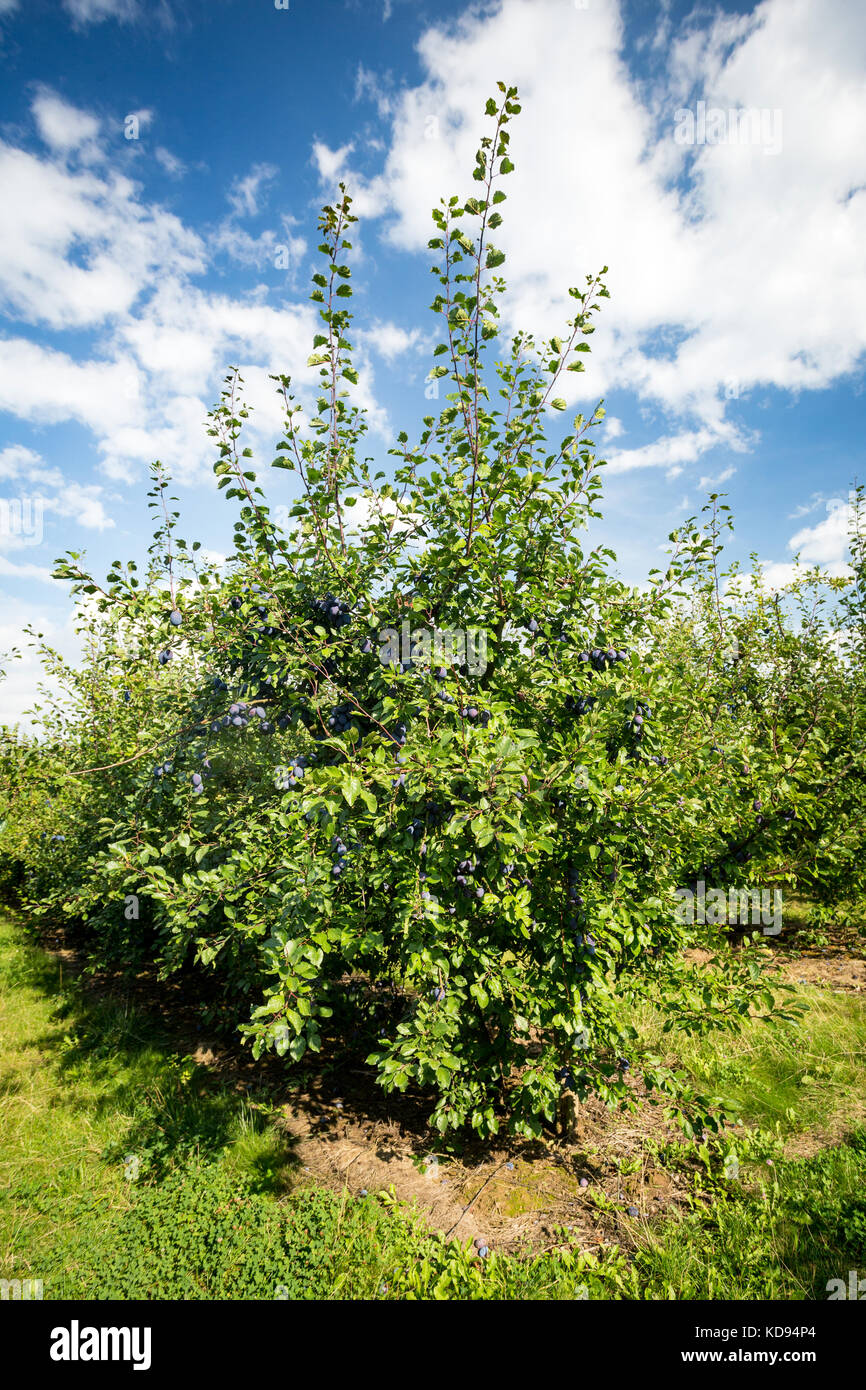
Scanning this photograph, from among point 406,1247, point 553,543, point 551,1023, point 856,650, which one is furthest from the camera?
point 856,650

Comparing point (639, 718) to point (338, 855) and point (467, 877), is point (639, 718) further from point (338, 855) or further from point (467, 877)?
point (338, 855)

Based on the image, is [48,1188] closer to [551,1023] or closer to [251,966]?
[251,966]

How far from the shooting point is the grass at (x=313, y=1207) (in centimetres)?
239

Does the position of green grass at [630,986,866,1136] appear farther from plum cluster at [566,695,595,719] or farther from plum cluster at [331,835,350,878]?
plum cluster at [331,835,350,878]

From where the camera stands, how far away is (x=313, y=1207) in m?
2.80

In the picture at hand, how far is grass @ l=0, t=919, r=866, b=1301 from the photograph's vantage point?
2395 millimetres

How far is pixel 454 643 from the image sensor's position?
9.89ft

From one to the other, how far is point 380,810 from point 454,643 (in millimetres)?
949

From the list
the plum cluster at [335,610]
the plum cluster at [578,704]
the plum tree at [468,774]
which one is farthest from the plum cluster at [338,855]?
the plum cluster at [578,704]

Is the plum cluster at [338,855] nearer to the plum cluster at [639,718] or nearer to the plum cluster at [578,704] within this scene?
the plum cluster at [578,704]

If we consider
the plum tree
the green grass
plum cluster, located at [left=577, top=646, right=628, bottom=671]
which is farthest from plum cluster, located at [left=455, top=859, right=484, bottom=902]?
the green grass

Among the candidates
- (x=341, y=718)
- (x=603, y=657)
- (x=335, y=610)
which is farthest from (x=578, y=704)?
(x=335, y=610)
